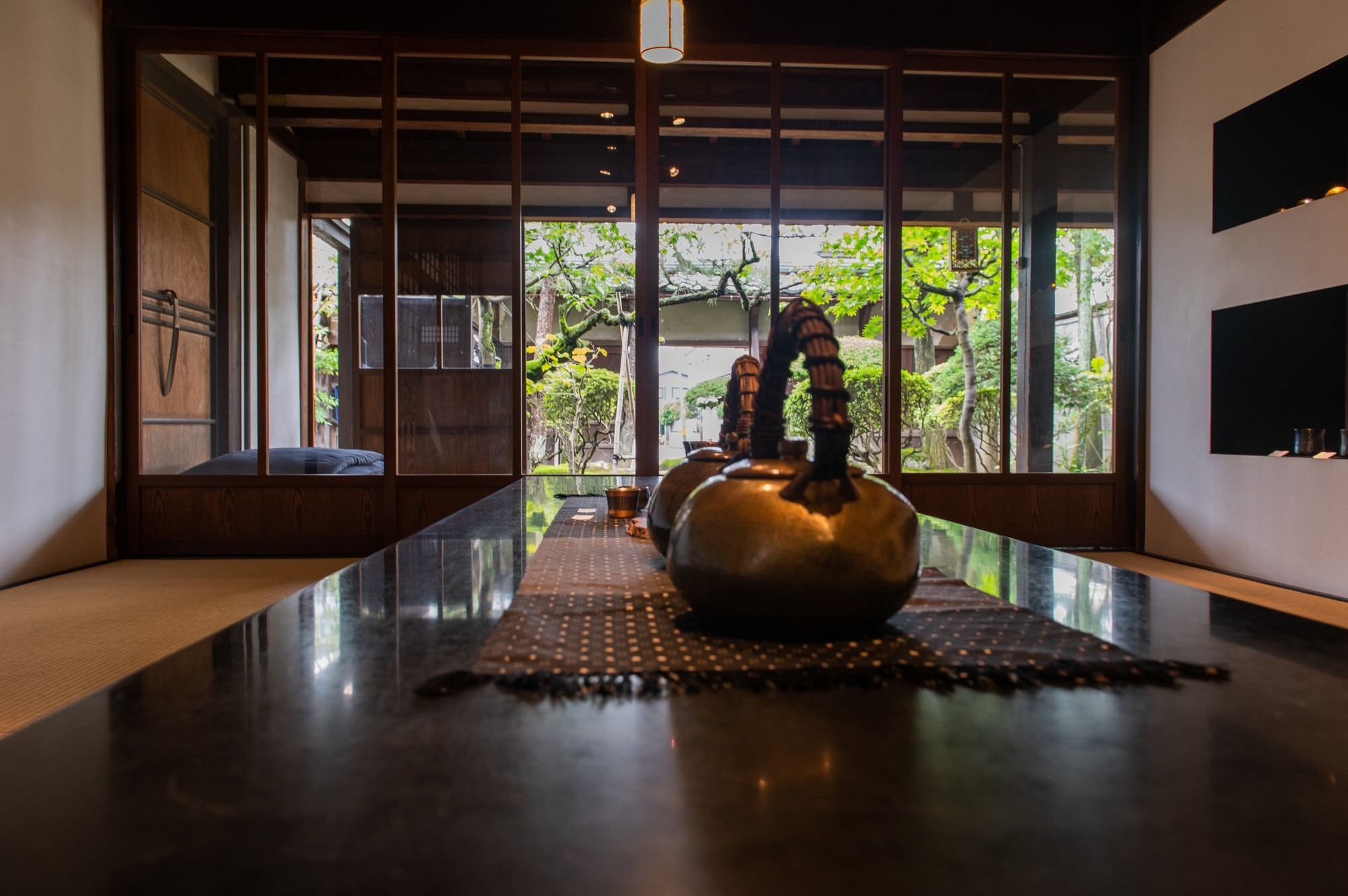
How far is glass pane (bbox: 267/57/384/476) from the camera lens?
4.19 metres

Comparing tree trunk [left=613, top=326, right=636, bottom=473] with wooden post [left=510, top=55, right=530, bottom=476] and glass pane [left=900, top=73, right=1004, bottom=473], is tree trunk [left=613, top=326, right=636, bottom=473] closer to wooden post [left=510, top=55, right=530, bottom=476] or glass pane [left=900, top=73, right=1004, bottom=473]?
wooden post [left=510, top=55, right=530, bottom=476]

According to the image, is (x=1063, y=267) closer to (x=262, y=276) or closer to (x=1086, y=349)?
(x=1086, y=349)

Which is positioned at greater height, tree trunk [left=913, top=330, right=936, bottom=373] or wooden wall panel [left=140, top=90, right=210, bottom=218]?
wooden wall panel [left=140, top=90, right=210, bottom=218]

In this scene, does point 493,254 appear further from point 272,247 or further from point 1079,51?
point 1079,51

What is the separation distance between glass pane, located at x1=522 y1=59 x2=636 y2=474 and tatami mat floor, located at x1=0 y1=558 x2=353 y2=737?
140 centimetres

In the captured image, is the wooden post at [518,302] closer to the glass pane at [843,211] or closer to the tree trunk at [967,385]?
the glass pane at [843,211]

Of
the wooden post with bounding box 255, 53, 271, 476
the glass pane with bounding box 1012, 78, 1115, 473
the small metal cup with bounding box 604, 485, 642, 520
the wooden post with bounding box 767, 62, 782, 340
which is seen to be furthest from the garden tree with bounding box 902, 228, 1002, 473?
the wooden post with bounding box 255, 53, 271, 476

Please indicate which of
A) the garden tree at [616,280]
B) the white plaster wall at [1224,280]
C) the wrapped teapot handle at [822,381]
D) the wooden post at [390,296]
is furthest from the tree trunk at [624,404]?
the wrapped teapot handle at [822,381]

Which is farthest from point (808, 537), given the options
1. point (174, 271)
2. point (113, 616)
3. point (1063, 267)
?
point (174, 271)

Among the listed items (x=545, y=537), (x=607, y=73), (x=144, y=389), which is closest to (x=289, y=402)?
(x=144, y=389)

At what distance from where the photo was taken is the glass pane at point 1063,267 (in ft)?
14.2

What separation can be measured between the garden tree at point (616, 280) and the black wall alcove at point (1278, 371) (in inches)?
91.3

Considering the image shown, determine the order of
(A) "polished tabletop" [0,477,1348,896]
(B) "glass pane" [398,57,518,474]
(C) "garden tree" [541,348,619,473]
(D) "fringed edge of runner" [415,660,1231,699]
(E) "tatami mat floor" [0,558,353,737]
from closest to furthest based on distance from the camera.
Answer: (A) "polished tabletop" [0,477,1348,896]
(D) "fringed edge of runner" [415,660,1231,699]
(E) "tatami mat floor" [0,558,353,737]
(B) "glass pane" [398,57,518,474]
(C) "garden tree" [541,348,619,473]

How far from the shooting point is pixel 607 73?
13.9 ft
